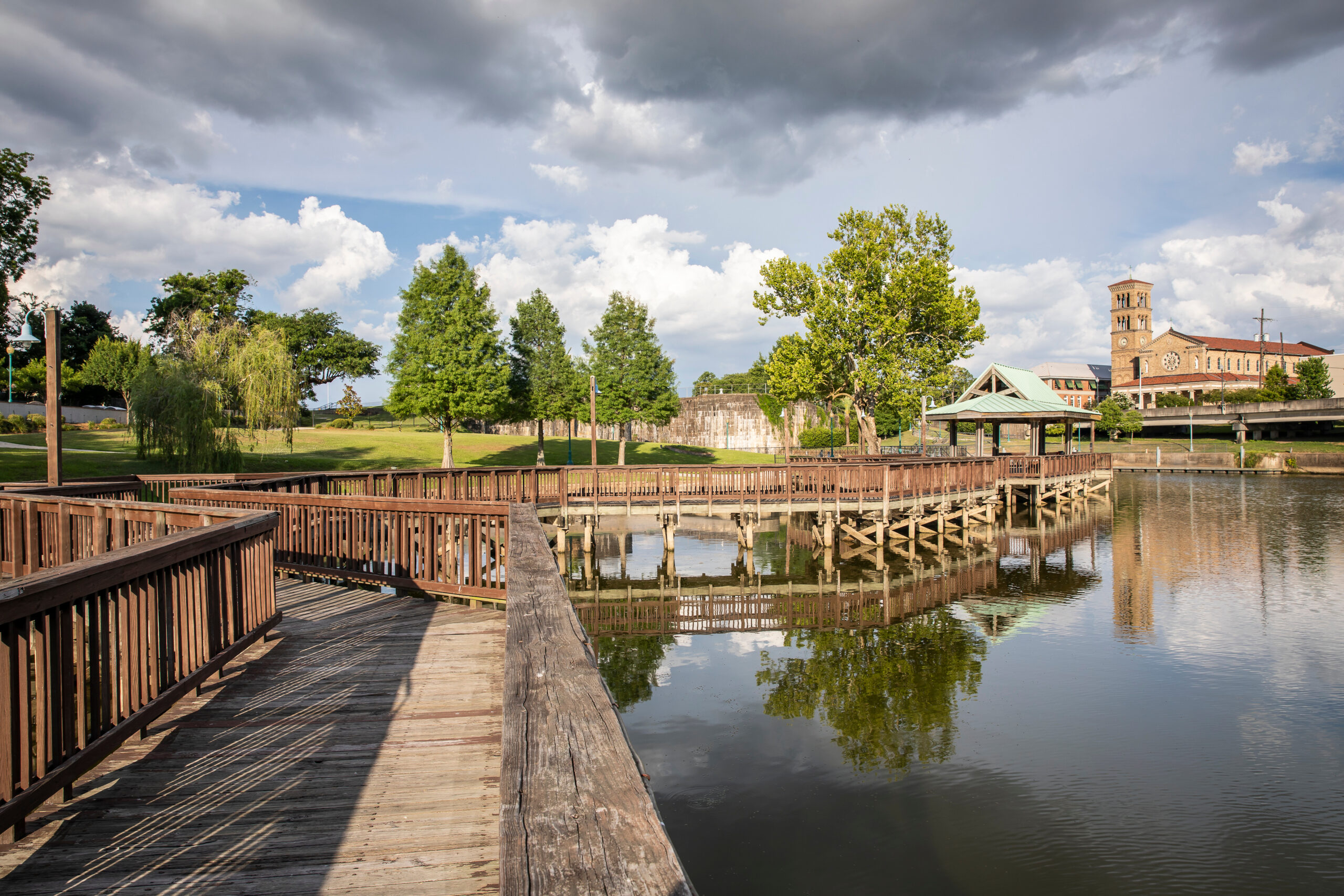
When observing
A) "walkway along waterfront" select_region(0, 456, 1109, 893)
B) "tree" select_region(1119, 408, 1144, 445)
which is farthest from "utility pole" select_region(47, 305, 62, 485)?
"tree" select_region(1119, 408, 1144, 445)

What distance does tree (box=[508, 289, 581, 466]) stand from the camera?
45531 millimetres

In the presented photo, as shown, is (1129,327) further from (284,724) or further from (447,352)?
(284,724)

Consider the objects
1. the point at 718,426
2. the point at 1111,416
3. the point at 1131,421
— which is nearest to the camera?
the point at 718,426

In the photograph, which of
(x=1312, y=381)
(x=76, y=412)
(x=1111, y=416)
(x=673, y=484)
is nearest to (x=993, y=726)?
(x=673, y=484)

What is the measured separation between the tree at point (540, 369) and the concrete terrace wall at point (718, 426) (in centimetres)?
992

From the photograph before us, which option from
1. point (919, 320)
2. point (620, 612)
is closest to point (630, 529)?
point (620, 612)

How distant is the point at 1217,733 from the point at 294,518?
1273 cm

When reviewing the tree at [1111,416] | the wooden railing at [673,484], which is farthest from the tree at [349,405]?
the tree at [1111,416]

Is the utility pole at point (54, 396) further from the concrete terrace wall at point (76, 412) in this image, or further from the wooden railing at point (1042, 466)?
the concrete terrace wall at point (76, 412)

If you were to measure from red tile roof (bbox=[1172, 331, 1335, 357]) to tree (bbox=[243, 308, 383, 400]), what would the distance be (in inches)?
4605

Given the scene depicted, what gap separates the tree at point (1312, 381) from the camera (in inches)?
2886

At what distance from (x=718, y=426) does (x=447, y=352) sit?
2591 cm

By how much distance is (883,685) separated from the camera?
432 inches

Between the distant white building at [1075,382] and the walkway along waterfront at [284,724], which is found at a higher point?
the distant white building at [1075,382]
